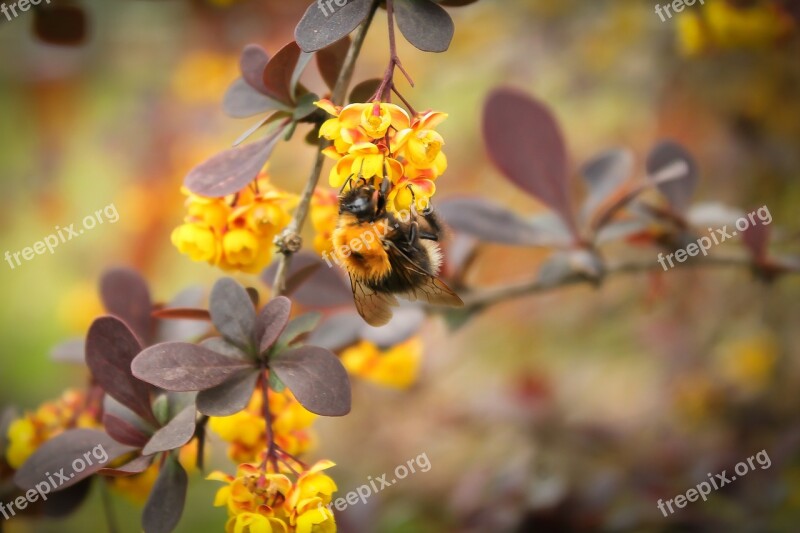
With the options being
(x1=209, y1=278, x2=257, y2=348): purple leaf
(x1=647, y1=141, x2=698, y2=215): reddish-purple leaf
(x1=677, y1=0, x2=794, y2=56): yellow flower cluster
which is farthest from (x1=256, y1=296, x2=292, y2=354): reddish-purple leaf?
(x1=677, y1=0, x2=794, y2=56): yellow flower cluster

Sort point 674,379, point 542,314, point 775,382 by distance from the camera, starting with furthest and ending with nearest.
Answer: point 542,314 → point 674,379 → point 775,382

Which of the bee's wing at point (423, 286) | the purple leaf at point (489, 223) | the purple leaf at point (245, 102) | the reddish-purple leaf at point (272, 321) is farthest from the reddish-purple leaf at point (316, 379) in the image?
the purple leaf at point (489, 223)

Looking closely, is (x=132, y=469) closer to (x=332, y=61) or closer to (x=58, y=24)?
(x=332, y=61)

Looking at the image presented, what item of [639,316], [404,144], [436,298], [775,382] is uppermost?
[404,144]

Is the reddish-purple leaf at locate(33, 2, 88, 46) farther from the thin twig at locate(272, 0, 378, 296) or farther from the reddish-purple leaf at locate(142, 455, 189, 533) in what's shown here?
the reddish-purple leaf at locate(142, 455, 189, 533)

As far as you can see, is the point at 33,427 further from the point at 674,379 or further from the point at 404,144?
the point at 674,379

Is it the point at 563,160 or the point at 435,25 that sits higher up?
the point at 435,25

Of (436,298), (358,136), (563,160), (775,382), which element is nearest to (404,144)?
(358,136)
